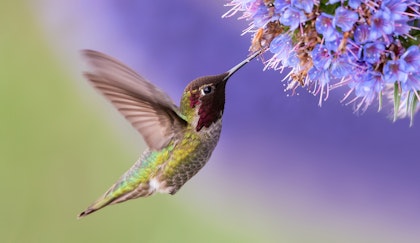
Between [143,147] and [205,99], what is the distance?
3.07 ft

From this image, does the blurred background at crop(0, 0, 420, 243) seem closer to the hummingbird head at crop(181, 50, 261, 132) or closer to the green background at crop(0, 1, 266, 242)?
the green background at crop(0, 1, 266, 242)

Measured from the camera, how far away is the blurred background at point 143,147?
1912 millimetres

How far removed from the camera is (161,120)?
1110mm

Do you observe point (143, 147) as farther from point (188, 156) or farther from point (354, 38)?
point (354, 38)

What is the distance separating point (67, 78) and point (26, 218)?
1.68 feet

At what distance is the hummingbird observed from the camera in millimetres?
996

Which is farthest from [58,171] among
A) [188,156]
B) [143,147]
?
[188,156]

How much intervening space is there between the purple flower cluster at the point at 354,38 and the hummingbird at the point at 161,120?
0.11 m

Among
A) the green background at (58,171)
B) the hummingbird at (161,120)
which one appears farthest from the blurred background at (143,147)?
the hummingbird at (161,120)

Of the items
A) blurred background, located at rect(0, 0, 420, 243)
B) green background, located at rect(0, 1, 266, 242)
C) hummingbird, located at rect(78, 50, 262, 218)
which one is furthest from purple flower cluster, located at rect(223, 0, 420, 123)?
green background, located at rect(0, 1, 266, 242)

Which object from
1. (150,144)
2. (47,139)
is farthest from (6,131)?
(150,144)

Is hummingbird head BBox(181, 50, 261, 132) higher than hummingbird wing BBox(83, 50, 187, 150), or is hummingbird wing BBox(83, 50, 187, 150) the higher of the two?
hummingbird head BBox(181, 50, 261, 132)

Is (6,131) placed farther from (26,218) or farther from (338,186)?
(338,186)

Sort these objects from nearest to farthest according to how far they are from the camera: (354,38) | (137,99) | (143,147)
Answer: (354,38)
(137,99)
(143,147)
